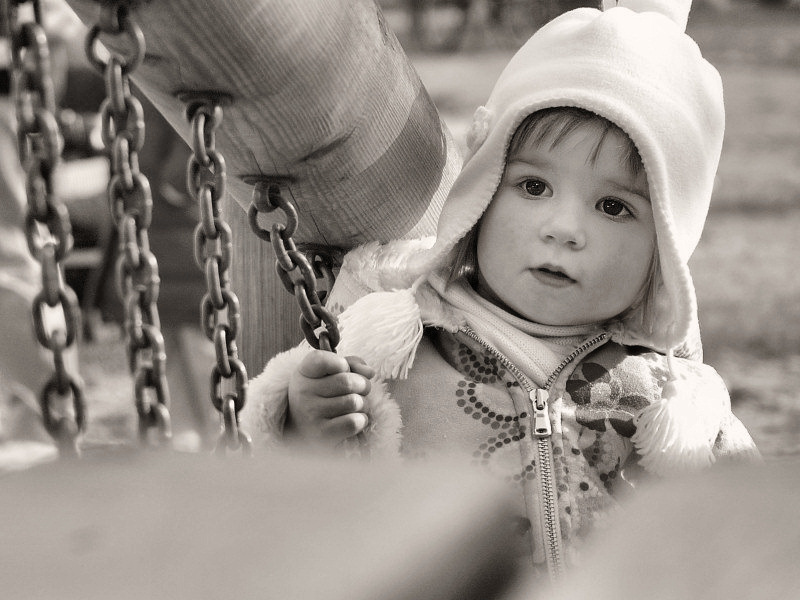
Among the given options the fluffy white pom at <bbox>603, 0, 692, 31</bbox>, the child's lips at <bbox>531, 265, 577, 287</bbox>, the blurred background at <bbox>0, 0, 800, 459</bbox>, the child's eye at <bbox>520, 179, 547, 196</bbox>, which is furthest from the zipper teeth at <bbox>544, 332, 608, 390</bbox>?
the blurred background at <bbox>0, 0, 800, 459</bbox>

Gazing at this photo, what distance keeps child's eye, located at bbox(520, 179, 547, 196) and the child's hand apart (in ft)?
1.16

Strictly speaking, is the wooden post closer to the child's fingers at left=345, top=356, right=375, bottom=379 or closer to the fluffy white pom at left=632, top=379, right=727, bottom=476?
the child's fingers at left=345, top=356, right=375, bottom=379

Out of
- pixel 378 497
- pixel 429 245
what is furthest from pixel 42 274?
pixel 429 245

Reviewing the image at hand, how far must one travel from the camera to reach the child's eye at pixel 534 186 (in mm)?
1658

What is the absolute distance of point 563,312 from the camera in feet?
5.47

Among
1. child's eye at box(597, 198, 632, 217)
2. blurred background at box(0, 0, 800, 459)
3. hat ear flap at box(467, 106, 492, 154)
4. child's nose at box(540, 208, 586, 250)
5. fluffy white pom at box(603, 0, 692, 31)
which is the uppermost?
fluffy white pom at box(603, 0, 692, 31)

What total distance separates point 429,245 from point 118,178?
2.89 ft

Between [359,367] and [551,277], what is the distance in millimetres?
308

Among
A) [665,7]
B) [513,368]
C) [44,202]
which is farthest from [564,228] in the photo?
[44,202]

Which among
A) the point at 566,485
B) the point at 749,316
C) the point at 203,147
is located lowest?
the point at 749,316

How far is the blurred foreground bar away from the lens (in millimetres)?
462

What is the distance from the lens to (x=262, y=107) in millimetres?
1521

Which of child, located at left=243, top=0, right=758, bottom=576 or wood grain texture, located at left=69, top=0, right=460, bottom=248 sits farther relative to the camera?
child, located at left=243, top=0, right=758, bottom=576

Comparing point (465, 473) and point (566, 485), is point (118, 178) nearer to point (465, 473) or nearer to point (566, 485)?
point (465, 473)
